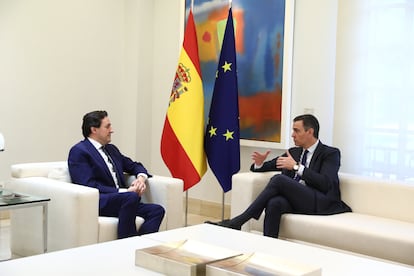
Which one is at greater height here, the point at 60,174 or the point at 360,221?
the point at 60,174

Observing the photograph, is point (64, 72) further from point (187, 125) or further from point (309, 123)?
point (309, 123)

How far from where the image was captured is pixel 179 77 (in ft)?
16.8

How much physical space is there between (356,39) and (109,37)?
281cm

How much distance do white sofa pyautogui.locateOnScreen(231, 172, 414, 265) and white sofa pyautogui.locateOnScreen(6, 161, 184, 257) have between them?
Result: 551 mm

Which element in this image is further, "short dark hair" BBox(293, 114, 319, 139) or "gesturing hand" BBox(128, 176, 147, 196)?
"short dark hair" BBox(293, 114, 319, 139)

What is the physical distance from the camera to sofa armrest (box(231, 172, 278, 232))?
14.1 feet

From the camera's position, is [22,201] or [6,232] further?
[6,232]

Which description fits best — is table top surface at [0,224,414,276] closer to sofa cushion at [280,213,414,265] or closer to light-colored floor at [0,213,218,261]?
sofa cushion at [280,213,414,265]

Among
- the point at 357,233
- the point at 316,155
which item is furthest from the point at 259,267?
the point at 316,155

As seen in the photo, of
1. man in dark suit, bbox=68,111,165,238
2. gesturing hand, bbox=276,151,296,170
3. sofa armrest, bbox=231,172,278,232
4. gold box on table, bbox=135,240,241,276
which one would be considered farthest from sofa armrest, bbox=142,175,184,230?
gold box on table, bbox=135,240,241,276

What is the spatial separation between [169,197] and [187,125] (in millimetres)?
932

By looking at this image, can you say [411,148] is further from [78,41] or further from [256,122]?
[78,41]

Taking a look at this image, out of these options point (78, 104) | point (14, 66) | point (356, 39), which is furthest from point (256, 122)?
point (14, 66)

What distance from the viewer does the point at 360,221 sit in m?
3.89
